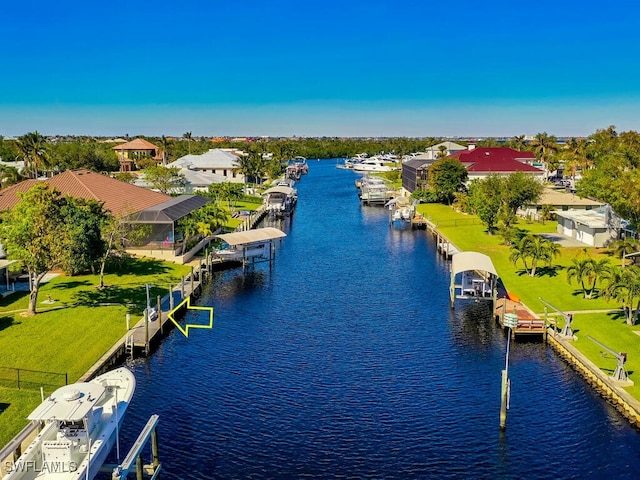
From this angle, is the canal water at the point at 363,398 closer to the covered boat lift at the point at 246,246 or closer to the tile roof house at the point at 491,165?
the covered boat lift at the point at 246,246

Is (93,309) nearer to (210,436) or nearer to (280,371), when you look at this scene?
(280,371)

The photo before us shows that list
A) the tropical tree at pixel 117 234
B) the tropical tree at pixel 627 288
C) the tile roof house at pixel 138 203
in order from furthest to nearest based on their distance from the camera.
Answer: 1. the tile roof house at pixel 138 203
2. the tropical tree at pixel 117 234
3. the tropical tree at pixel 627 288

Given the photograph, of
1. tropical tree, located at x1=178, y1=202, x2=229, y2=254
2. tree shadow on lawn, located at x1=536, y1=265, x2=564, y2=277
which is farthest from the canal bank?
tropical tree, located at x1=178, y1=202, x2=229, y2=254

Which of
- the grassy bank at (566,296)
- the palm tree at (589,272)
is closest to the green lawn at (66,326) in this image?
the grassy bank at (566,296)

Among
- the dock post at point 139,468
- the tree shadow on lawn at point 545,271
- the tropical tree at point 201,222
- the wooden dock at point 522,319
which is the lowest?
the dock post at point 139,468

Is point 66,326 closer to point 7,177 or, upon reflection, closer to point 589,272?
point 589,272

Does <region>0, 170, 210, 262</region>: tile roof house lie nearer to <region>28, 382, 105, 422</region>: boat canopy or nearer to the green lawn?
the green lawn

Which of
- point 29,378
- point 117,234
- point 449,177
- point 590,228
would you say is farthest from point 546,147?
point 29,378
